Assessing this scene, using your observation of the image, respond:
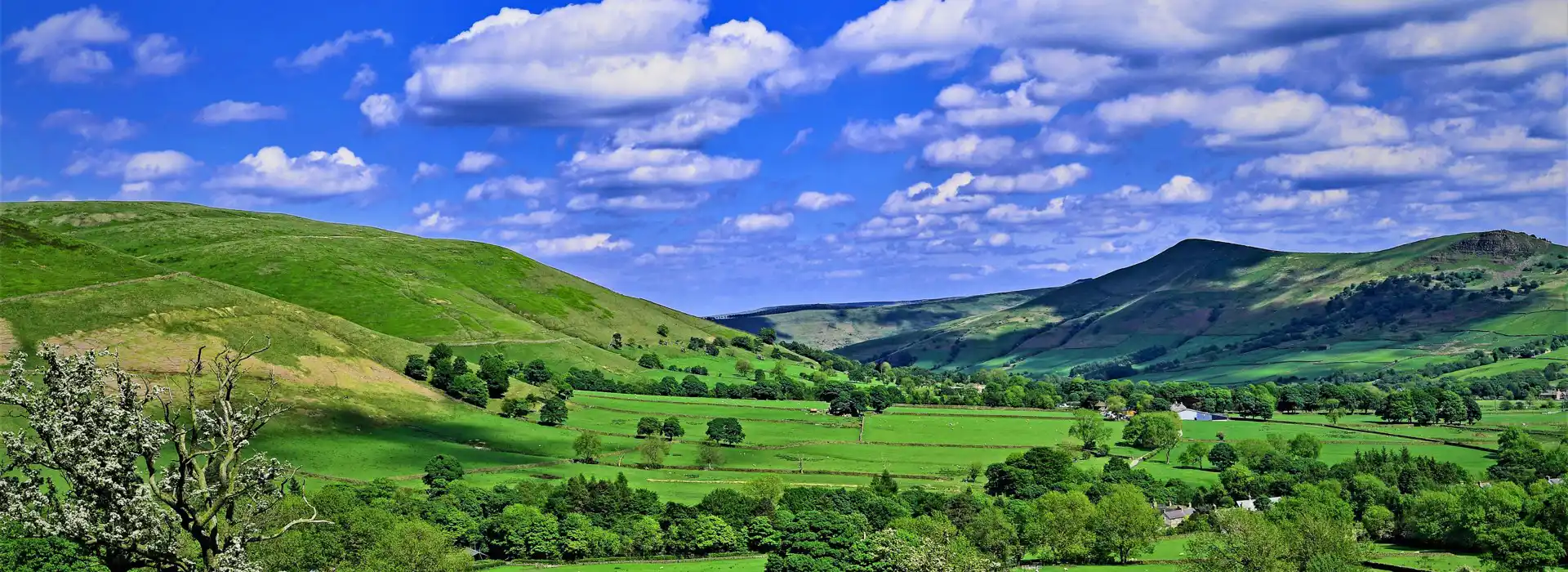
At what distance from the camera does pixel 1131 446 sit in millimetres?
197750

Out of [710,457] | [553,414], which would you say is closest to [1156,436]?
[710,457]

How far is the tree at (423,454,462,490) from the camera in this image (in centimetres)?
14238

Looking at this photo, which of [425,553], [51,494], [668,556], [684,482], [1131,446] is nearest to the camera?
[51,494]

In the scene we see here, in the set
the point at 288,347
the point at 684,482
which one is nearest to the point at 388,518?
the point at 684,482

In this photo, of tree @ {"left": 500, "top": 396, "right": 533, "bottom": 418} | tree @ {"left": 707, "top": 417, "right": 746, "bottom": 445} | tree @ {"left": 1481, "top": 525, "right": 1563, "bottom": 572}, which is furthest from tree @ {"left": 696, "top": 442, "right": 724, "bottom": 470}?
tree @ {"left": 1481, "top": 525, "right": 1563, "bottom": 572}

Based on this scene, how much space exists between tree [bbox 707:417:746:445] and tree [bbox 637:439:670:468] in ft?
52.1

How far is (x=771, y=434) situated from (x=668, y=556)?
72.7 meters

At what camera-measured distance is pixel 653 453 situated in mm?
167875

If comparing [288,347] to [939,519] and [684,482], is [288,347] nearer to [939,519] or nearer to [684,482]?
[684,482]

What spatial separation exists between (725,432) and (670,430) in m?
8.21

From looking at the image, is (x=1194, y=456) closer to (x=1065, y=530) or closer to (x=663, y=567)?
(x=1065, y=530)

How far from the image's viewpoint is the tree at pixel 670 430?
18588 cm

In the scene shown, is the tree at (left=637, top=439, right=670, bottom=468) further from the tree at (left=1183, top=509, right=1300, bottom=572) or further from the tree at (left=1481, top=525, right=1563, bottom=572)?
the tree at (left=1481, top=525, right=1563, bottom=572)

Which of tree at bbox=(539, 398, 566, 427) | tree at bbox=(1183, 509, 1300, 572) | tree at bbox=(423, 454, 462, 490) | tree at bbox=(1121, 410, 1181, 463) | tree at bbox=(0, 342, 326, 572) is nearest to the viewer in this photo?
tree at bbox=(0, 342, 326, 572)
